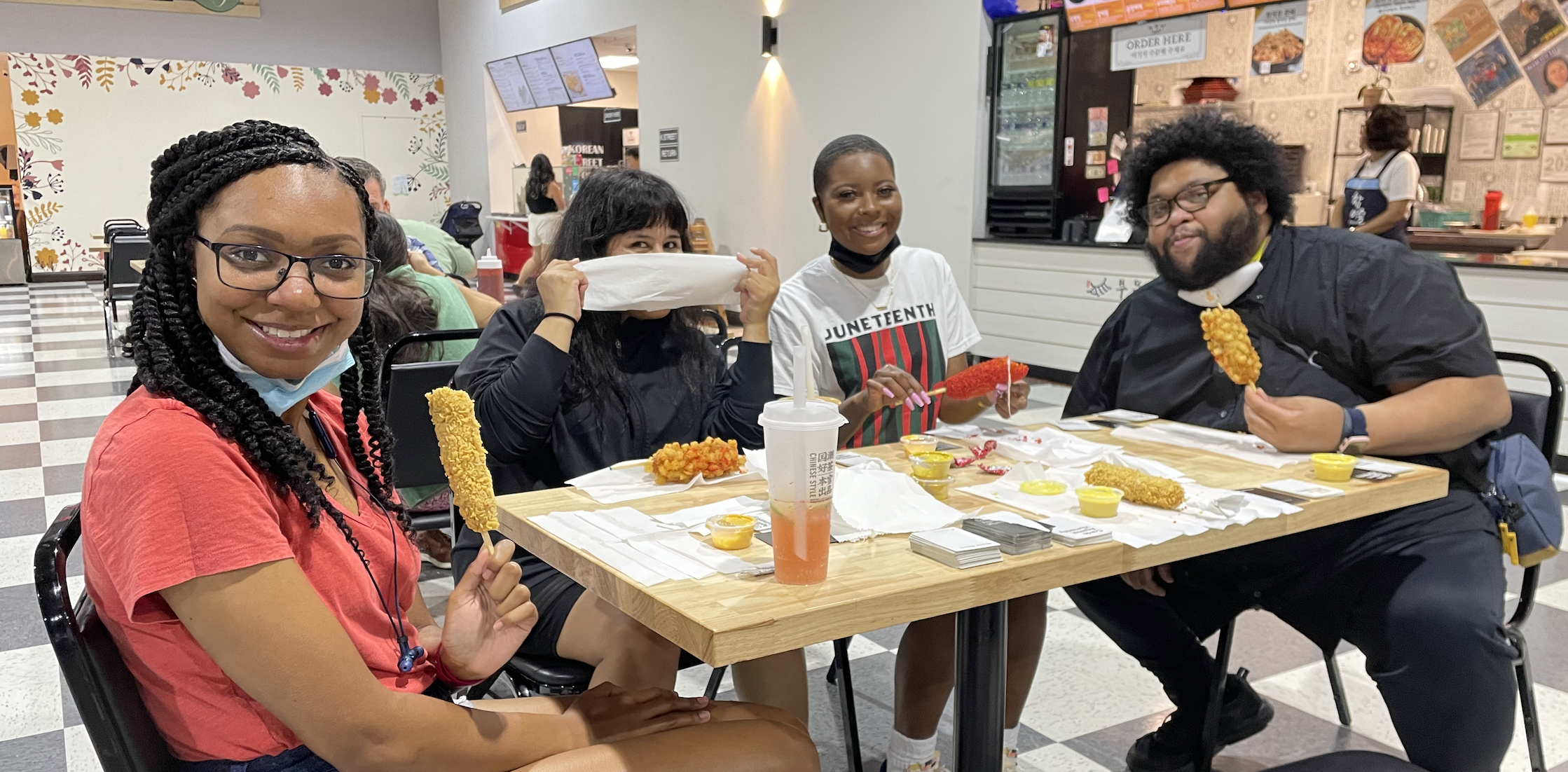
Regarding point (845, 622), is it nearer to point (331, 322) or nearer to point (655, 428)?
point (331, 322)

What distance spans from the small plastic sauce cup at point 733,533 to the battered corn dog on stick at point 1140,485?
22.6 inches

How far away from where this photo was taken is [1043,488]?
1707 mm

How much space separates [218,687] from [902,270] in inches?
77.3

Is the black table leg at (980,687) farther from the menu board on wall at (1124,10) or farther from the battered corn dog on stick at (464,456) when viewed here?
the menu board on wall at (1124,10)

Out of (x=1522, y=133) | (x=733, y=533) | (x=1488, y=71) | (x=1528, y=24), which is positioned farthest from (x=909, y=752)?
(x=1522, y=133)

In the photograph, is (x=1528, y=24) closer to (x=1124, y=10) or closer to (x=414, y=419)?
(x=1124, y=10)

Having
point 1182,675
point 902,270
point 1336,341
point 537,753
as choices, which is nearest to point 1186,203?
point 1336,341

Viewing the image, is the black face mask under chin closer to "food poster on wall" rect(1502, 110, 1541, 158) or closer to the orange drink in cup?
the orange drink in cup

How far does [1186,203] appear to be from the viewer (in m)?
2.26

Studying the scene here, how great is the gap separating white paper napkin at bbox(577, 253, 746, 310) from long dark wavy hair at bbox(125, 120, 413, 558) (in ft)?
2.87

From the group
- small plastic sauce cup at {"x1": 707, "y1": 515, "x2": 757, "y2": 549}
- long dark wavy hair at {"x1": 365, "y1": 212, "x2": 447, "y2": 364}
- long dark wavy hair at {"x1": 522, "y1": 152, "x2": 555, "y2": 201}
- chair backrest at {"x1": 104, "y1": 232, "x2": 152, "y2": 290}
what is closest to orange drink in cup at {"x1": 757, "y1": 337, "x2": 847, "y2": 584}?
small plastic sauce cup at {"x1": 707, "y1": 515, "x2": 757, "y2": 549}

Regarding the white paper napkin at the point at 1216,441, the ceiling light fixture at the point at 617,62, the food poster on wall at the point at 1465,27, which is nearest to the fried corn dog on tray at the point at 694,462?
the white paper napkin at the point at 1216,441

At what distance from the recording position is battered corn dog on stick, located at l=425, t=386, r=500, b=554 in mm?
1313

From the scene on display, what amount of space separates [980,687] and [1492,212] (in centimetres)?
668
